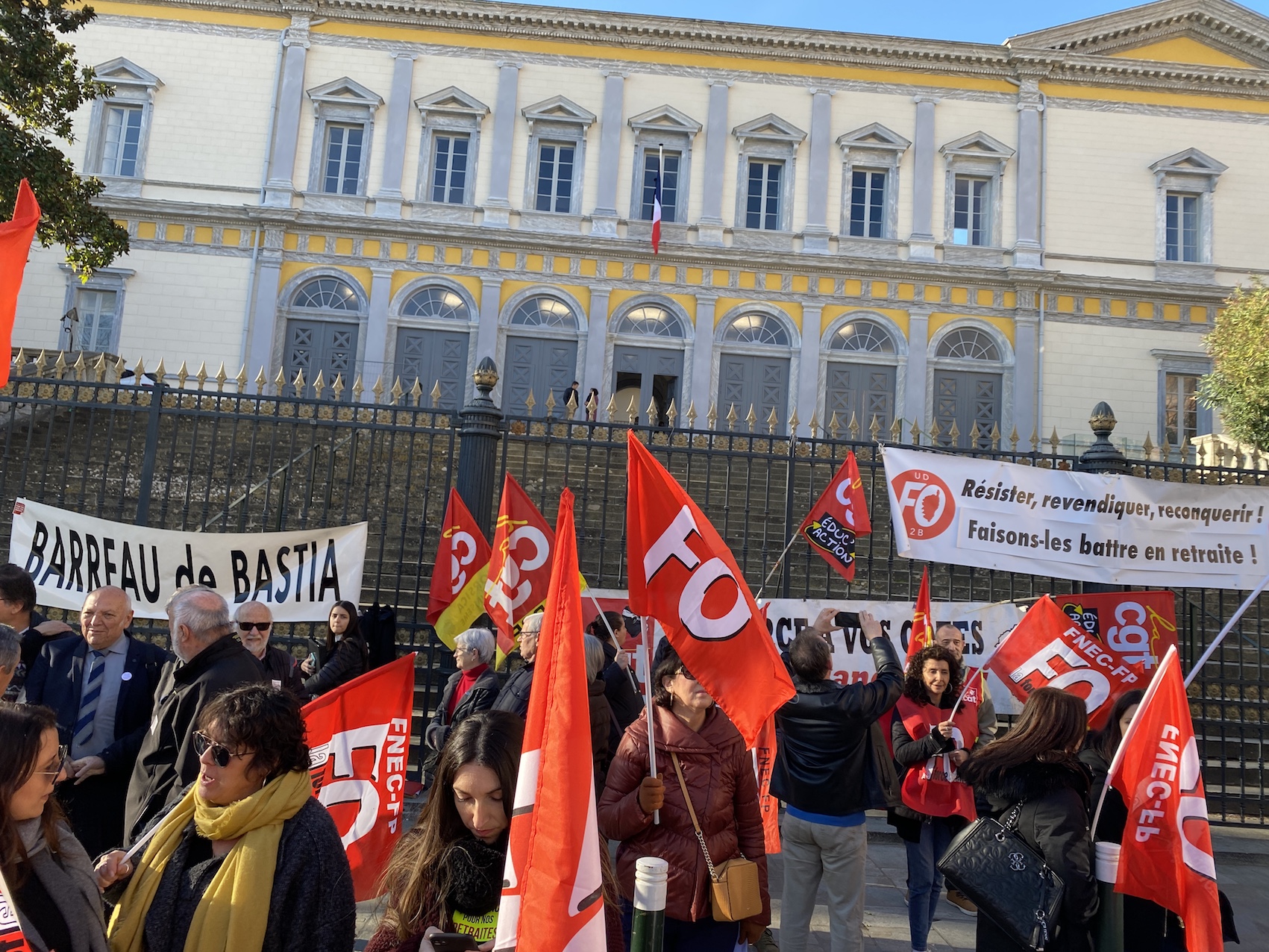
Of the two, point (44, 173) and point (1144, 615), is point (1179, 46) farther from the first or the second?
point (44, 173)

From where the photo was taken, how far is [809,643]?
A: 4738 millimetres

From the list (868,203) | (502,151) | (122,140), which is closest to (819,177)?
(868,203)

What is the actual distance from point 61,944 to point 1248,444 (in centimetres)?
1864

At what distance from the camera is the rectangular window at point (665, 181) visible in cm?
2612

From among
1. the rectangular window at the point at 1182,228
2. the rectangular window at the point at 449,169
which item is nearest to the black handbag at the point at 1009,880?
the rectangular window at the point at 449,169

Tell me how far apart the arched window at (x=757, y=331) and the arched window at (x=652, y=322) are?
4.31 ft

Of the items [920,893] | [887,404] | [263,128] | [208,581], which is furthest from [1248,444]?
[263,128]

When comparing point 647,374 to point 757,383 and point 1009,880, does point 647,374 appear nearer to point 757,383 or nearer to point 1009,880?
point 757,383

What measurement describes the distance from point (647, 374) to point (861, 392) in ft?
18.0

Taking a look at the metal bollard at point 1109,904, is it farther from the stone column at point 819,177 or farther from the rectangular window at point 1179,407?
the rectangular window at point 1179,407

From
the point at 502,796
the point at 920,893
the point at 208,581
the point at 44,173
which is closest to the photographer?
the point at 502,796

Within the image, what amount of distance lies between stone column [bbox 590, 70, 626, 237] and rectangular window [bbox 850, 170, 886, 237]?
20.3 ft

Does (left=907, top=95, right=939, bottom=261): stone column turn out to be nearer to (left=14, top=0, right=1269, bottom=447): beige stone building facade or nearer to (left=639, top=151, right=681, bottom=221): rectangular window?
(left=14, top=0, right=1269, bottom=447): beige stone building facade

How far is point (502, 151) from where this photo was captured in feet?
84.7
